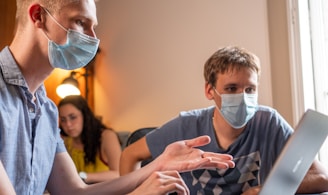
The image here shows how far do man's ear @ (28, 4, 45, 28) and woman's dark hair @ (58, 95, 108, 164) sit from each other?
1726mm

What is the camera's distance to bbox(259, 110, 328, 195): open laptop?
90 centimetres

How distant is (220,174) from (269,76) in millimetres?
996

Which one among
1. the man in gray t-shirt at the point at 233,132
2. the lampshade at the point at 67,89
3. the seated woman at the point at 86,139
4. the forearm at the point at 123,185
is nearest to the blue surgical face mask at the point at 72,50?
the forearm at the point at 123,185

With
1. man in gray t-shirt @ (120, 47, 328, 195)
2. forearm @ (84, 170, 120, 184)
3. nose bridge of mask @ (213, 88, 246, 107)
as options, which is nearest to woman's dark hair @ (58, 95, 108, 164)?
forearm @ (84, 170, 120, 184)

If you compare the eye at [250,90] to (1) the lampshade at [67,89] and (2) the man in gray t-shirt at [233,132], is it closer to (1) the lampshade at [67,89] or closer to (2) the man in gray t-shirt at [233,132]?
(2) the man in gray t-shirt at [233,132]

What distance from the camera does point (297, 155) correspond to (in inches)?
36.4

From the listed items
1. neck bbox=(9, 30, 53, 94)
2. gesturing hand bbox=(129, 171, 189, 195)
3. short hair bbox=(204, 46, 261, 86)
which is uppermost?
neck bbox=(9, 30, 53, 94)

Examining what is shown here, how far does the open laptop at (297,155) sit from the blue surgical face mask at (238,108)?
25.0 inches

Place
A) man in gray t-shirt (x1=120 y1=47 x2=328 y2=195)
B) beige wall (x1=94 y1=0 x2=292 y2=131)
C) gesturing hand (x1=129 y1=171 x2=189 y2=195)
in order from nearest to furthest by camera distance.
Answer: gesturing hand (x1=129 y1=171 x2=189 y2=195), man in gray t-shirt (x1=120 y1=47 x2=328 y2=195), beige wall (x1=94 y1=0 x2=292 y2=131)

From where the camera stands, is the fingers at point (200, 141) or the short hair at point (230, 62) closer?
the fingers at point (200, 141)

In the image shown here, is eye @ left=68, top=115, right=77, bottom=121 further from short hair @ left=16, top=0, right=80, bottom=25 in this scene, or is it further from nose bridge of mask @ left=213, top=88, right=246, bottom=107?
short hair @ left=16, top=0, right=80, bottom=25

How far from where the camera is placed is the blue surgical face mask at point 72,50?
3.76 ft

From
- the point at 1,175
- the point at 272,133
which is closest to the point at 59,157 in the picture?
the point at 1,175

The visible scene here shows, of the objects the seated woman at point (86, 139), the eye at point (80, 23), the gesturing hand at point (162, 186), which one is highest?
the eye at point (80, 23)
